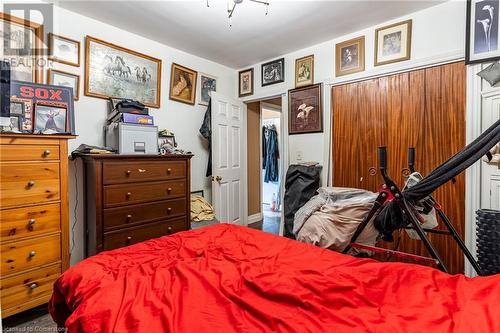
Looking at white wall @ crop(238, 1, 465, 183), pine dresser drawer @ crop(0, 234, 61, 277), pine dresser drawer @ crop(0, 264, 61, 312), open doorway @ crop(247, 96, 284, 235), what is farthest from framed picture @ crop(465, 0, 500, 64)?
pine dresser drawer @ crop(0, 264, 61, 312)

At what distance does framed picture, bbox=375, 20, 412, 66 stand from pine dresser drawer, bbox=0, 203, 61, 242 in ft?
10.6

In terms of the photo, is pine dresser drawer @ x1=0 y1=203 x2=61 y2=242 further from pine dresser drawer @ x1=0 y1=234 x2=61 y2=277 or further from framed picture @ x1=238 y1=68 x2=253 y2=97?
framed picture @ x1=238 y1=68 x2=253 y2=97

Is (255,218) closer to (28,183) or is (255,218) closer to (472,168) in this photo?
(472,168)

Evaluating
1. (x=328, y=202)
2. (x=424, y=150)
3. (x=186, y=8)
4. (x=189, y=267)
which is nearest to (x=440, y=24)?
(x=424, y=150)

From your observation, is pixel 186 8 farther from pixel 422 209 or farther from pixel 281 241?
pixel 422 209

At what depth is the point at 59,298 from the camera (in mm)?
1216

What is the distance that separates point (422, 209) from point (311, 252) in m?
1.03

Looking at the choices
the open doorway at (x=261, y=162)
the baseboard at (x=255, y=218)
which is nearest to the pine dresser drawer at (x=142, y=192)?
the open doorway at (x=261, y=162)

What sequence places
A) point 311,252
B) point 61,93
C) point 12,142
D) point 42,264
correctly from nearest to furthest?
1. point 311,252
2. point 12,142
3. point 42,264
4. point 61,93

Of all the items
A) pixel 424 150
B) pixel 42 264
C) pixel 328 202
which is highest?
pixel 424 150

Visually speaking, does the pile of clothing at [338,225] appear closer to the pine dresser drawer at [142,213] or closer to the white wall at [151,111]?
the pine dresser drawer at [142,213]

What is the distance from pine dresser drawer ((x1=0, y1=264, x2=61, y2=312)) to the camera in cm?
169

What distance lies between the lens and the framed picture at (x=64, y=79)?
7.56ft

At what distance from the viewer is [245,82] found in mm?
3906
